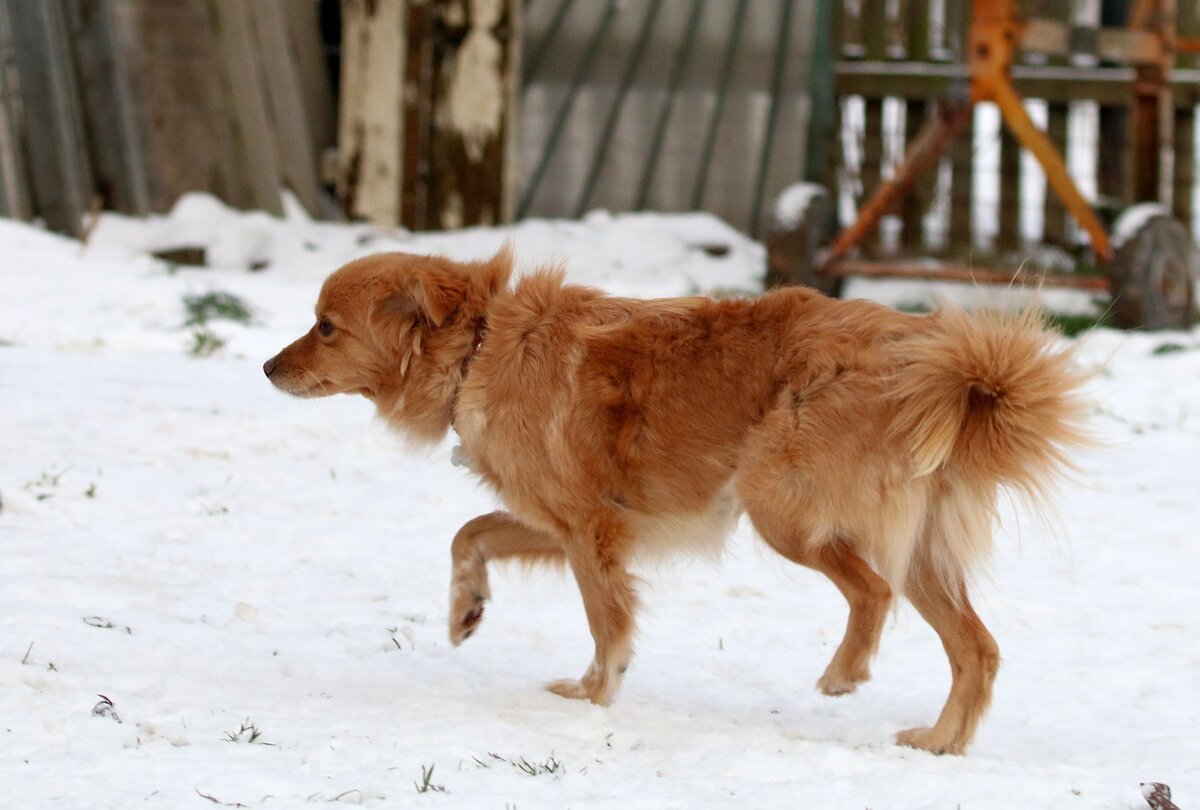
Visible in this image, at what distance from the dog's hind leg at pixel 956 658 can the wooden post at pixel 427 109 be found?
22.6 ft

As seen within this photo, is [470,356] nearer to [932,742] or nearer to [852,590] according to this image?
[852,590]

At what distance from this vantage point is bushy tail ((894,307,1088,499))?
3311 millimetres

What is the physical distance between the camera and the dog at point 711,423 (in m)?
3.35

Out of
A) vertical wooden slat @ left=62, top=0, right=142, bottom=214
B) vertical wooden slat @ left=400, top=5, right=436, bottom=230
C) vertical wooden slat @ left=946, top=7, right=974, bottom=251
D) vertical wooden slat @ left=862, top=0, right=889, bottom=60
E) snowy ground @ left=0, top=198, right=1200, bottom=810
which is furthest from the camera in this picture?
vertical wooden slat @ left=862, top=0, right=889, bottom=60

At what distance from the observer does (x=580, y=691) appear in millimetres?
3781

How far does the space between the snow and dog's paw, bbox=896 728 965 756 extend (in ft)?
19.6

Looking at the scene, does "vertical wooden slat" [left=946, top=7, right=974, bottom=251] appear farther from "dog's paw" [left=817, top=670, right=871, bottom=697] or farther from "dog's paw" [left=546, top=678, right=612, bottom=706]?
"dog's paw" [left=546, top=678, right=612, bottom=706]

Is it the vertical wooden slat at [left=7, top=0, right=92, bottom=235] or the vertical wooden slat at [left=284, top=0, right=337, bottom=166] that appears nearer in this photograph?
the vertical wooden slat at [left=7, top=0, right=92, bottom=235]

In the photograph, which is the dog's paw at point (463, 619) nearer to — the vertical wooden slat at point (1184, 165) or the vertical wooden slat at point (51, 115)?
the vertical wooden slat at point (51, 115)

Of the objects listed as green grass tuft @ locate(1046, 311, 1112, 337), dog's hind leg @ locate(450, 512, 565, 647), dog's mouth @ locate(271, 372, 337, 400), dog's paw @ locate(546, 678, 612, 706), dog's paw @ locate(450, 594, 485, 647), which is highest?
dog's mouth @ locate(271, 372, 337, 400)

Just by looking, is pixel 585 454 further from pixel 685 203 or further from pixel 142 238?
pixel 685 203

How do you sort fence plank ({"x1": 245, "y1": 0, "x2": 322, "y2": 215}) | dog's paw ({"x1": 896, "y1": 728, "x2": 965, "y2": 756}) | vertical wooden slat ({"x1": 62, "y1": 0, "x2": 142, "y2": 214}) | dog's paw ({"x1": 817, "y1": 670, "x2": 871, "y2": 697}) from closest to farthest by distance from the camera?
dog's paw ({"x1": 896, "y1": 728, "x2": 965, "y2": 756}) < dog's paw ({"x1": 817, "y1": 670, "x2": 871, "y2": 697}) < vertical wooden slat ({"x1": 62, "y1": 0, "x2": 142, "y2": 214}) < fence plank ({"x1": 245, "y1": 0, "x2": 322, "y2": 215})

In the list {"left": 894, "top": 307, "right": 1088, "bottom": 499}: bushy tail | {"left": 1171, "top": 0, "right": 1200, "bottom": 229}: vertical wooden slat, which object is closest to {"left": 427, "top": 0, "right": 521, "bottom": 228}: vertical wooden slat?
{"left": 1171, "top": 0, "right": 1200, "bottom": 229}: vertical wooden slat

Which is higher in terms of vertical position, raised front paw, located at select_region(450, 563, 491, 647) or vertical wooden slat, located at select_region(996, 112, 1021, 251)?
raised front paw, located at select_region(450, 563, 491, 647)
